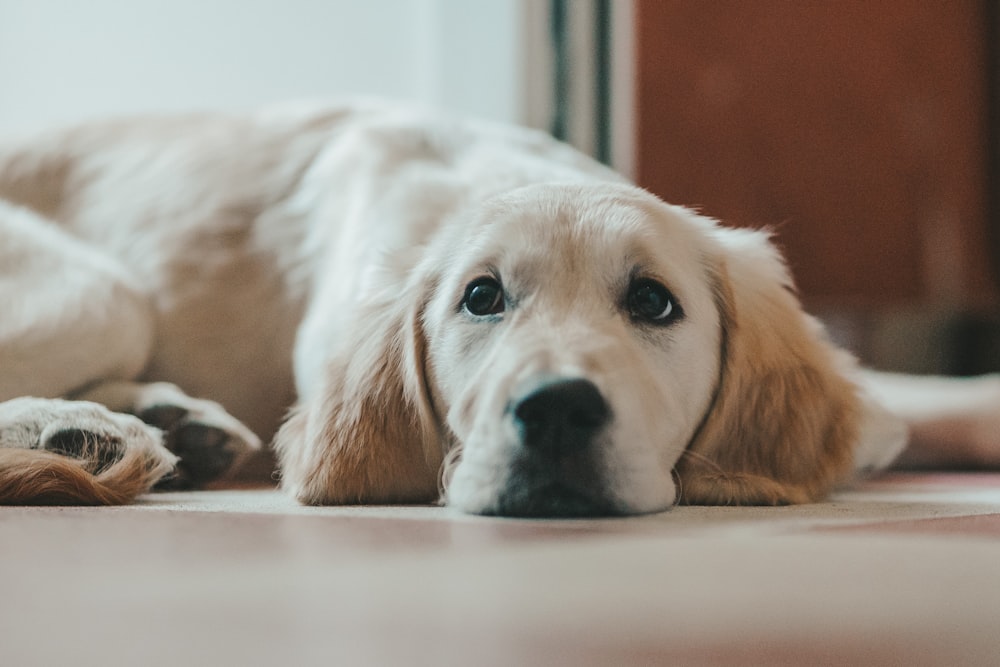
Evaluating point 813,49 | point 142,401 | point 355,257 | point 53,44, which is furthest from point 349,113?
point 813,49

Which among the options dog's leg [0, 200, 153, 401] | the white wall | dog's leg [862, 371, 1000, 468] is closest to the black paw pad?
dog's leg [0, 200, 153, 401]

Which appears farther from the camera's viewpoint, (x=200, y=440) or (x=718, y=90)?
(x=718, y=90)

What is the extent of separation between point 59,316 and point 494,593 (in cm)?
169

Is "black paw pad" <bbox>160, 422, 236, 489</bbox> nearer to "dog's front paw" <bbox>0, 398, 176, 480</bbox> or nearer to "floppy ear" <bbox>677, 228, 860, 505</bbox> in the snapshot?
"dog's front paw" <bbox>0, 398, 176, 480</bbox>

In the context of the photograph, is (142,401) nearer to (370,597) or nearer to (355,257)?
(355,257)

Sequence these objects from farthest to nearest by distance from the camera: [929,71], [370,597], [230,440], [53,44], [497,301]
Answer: [929,71], [53,44], [230,440], [497,301], [370,597]

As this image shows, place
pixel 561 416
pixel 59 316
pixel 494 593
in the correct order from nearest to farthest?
1. pixel 494 593
2. pixel 561 416
3. pixel 59 316

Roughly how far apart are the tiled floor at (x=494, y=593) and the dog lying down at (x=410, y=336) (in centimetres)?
24

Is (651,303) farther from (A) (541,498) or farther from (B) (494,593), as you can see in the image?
(B) (494,593)

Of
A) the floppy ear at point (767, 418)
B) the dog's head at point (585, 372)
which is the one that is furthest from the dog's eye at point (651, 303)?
the floppy ear at point (767, 418)

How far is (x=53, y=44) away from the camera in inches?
173

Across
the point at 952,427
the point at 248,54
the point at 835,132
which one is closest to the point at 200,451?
the point at 952,427

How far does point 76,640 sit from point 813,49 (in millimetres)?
4246

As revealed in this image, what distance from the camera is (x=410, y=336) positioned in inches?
74.3
